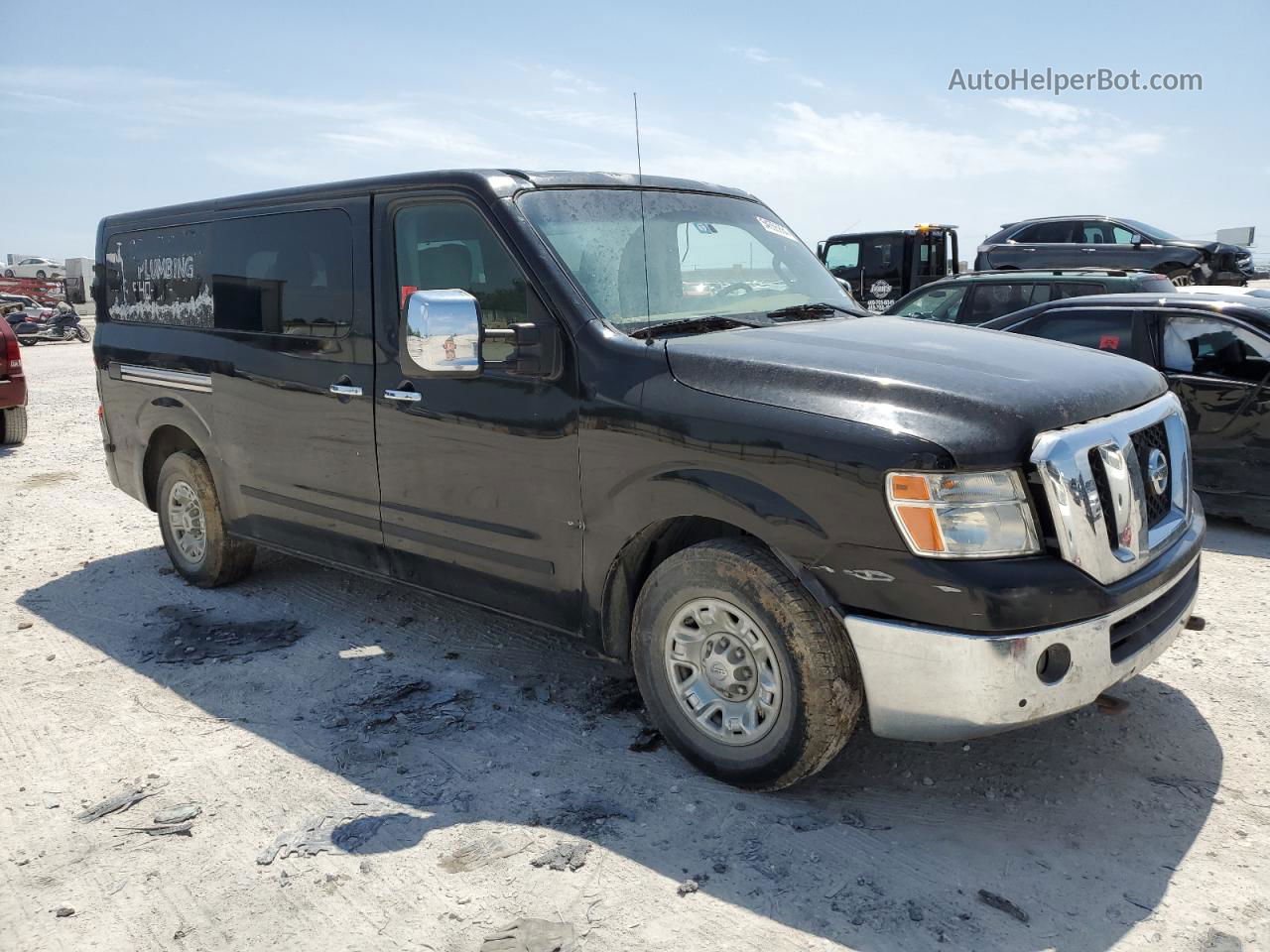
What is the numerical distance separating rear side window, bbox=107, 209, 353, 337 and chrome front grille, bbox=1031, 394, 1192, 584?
2979mm

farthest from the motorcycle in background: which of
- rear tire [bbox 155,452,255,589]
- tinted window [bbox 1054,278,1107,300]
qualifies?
tinted window [bbox 1054,278,1107,300]

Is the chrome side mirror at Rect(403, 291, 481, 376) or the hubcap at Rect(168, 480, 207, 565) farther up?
the chrome side mirror at Rect(403, 291, 481, 376)

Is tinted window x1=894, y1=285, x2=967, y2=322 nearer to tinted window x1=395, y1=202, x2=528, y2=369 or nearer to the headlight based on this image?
tinted window x1=395, y1=202, x2=528, y2=369

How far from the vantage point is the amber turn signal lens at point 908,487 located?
2863 mm

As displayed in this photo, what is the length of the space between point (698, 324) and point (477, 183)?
1.02 m

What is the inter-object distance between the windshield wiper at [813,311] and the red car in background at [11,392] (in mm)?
9425

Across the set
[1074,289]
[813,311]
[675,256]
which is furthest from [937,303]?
[675,256]

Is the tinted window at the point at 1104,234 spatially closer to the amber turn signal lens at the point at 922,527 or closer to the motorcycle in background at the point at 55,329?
the amber turn signal lens at the point at 922,527

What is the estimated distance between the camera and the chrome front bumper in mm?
2850

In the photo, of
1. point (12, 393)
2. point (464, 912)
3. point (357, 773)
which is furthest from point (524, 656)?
point (12, 393)

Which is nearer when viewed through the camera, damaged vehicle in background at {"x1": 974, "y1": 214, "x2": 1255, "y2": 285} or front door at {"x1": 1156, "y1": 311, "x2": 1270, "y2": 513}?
front door at {"x1": 1156, "y1": 311, "x2": 1270, "y2": 513}

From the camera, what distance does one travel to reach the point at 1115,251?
64.0 feet

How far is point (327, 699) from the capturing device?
4340 mm

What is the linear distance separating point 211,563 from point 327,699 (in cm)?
182
